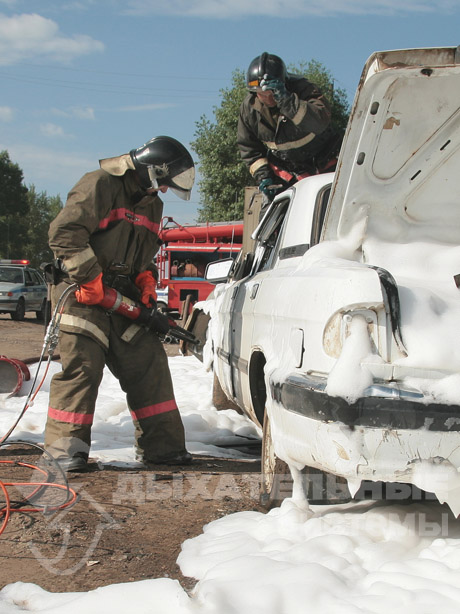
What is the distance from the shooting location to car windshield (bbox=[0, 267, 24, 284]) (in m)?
20.6

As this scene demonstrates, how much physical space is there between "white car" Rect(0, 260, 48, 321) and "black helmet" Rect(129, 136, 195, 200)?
15.2 m

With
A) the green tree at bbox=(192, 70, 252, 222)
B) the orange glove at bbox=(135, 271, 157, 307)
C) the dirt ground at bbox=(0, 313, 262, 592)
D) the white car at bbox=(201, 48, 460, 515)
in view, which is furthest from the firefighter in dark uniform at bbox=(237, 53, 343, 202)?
the green tree at bbox=(192, 70, 252, 222)

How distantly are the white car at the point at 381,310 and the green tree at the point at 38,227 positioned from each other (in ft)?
234

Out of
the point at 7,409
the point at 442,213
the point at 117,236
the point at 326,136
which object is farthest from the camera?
the point at 326,136

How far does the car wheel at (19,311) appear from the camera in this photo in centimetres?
1997

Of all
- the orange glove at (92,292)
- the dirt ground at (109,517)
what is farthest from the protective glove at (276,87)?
the dirt ground at (109,517)

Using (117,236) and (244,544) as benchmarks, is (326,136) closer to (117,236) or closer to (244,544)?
(117,236)

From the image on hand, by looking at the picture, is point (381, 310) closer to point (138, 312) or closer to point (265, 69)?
point (138, 312)

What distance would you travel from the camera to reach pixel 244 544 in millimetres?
2764

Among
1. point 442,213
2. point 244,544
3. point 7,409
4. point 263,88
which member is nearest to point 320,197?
point 442,213

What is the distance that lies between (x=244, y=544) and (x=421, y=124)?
5.98 ft

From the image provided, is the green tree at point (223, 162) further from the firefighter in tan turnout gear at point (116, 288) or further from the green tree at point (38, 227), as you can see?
the green tree at point (38, 227)

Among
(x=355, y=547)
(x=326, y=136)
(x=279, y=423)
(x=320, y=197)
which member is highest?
(x=326, y=136)

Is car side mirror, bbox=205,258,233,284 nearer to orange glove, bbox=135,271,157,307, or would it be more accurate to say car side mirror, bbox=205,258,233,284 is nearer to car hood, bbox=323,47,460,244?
orange glove, bbox=135,271,157,307
